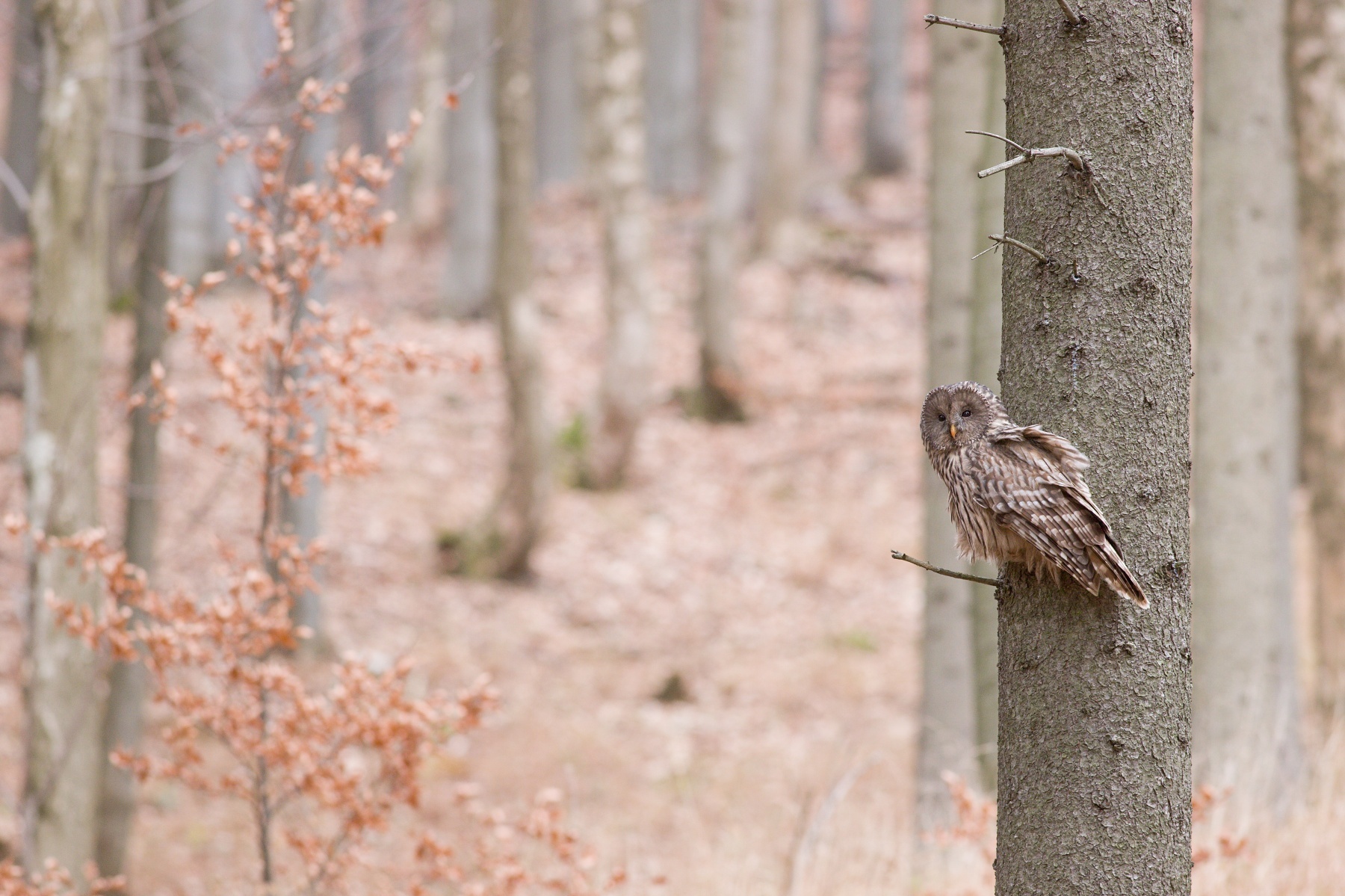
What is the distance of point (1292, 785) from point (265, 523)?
14.8 feet

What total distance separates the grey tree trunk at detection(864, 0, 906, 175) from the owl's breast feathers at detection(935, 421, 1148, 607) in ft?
Answer: 70.8

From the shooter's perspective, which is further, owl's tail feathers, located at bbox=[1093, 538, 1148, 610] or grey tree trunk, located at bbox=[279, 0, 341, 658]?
grey tree trunk, located at bbox=[279, 0, 341, 658]

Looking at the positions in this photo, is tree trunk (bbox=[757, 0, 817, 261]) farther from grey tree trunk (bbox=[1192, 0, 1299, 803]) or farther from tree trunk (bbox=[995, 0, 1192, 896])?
tree trunk (bbox=[995, 0, 1192, 896])

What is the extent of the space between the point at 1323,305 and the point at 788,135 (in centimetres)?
1160

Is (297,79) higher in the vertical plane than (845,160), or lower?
lower

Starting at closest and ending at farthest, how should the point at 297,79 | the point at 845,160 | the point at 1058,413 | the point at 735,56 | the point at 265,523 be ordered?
the point at 1058,413 → the point at 265,523 → the point at 297,79 → the point at 735,56 → the point at 845,160

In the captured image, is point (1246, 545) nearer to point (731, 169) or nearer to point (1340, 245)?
point (1340, 245)

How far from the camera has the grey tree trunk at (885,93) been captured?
2227 centimetres

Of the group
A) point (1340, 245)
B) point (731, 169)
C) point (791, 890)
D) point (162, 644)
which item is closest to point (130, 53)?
point (162, 644)

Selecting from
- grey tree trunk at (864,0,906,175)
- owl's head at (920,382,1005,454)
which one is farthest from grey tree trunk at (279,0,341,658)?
grey tree trunk at (864,0,906,175)

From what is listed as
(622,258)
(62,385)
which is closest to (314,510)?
(62,385)

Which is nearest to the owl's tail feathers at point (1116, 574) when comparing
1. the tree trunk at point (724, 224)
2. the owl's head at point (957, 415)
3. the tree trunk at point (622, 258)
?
the owl's head at point (957, 415)

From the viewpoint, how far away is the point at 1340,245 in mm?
6699

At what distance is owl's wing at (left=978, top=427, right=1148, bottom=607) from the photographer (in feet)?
6.84
